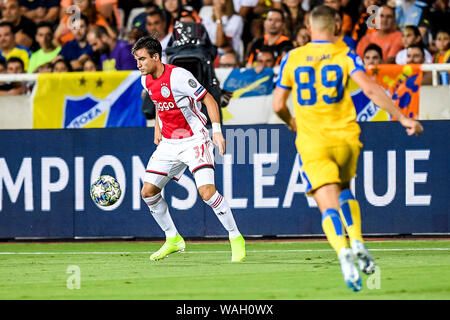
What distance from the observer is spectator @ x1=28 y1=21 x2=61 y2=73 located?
1567 cm

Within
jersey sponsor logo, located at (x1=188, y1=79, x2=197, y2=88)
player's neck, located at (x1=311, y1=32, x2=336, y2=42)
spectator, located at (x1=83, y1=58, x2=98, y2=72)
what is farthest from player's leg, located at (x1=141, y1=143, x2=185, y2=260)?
spectator, located at (x1=83, y1=58, x2=98, y2=72)

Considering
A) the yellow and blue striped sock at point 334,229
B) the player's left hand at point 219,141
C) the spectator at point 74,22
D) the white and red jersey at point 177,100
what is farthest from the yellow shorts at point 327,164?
the spectator at point 74,22

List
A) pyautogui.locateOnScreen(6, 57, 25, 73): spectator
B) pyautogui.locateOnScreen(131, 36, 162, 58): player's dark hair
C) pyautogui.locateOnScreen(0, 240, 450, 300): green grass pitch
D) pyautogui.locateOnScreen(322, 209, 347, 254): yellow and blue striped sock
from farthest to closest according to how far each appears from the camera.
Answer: pyautogui.locateOnScreen(6, 57, 25, 73): spectator → pyautogui.locateOnScreen(131, 36, 162, 58): player's dark hair → pyautogui.locateOnScreen(0, 240, 450, 300): green grass pitch → pyautogui.locateOnScreen(322, 209, 347, 254): yellow and blue striped sock

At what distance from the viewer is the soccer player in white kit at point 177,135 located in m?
9.74

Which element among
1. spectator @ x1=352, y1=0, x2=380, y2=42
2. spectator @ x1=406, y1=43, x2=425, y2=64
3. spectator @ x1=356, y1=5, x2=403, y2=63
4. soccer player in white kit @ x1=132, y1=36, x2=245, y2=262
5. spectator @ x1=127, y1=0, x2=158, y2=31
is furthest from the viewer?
spectator @ x1=127, y1=0, x2=158, y2=31

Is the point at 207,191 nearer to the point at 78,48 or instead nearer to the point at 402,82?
the point at 402,82

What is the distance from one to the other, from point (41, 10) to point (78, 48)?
194cm

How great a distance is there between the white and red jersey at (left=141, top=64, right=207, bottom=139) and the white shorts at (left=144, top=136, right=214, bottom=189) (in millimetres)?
99

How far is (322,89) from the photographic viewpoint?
736 cm

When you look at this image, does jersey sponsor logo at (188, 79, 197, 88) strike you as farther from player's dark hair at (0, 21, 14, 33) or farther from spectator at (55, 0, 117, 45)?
player's dark hair at (0, 21, 14, 33)

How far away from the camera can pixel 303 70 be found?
7328 millimetres

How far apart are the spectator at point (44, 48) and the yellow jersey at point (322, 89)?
898 cm

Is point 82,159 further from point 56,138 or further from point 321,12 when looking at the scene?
point 321,12
